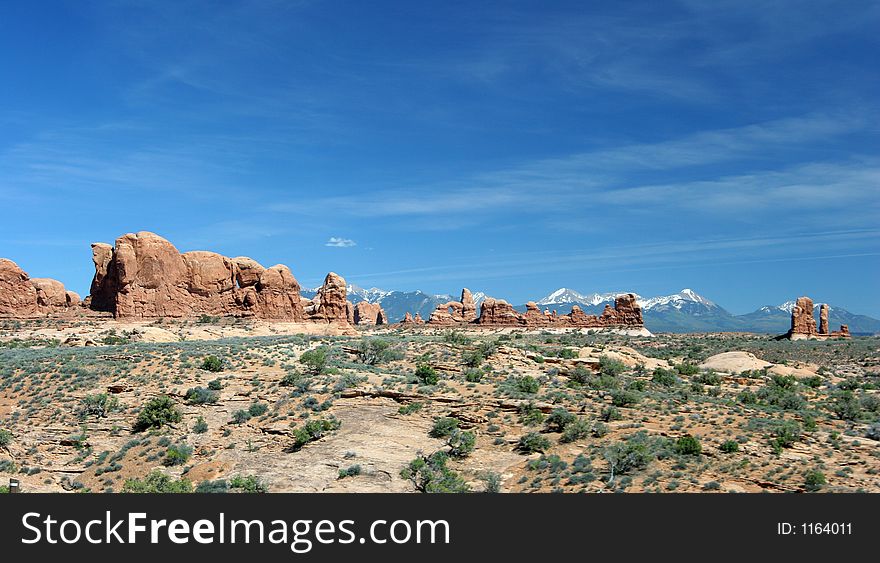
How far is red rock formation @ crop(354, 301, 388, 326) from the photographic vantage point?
122 m

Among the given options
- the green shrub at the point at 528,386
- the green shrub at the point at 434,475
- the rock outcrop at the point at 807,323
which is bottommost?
the green shrub at the point at 434,475

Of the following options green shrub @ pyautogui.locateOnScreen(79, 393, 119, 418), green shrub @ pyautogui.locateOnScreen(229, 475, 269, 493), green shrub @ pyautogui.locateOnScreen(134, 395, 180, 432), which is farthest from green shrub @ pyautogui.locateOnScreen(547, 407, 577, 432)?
green shrub @ pyautogui.locateOnScreen(79, 393, 119, 418)

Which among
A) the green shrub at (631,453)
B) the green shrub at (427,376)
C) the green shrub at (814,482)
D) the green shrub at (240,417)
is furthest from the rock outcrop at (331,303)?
the green shrub at (814,482)

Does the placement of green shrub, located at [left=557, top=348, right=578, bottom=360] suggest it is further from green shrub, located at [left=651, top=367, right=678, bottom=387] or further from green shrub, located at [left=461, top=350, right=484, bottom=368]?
green shrub, located at [left=461, top=350, right=484, bottom=368]

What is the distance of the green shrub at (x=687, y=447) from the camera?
72.4 feet

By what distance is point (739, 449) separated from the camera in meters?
22.6

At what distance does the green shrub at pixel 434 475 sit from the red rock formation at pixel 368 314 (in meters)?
98.6

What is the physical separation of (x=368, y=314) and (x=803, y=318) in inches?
2699

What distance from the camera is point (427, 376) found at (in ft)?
100.0

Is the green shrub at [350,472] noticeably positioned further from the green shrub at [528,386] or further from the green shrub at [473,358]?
the green shrub at [473,358]

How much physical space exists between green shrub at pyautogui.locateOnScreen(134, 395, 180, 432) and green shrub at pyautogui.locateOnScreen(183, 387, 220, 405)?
1164 mm

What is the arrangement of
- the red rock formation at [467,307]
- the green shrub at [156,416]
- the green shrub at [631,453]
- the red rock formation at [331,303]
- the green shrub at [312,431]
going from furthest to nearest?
the red rock formation at [467,307], the red rock formation at [331,303], the green shrub at [156,416], the green shrub at [312,431], the green shrub at [631,453]

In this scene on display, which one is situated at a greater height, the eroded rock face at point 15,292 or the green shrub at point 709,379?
the eroded rock face at point 15,292
